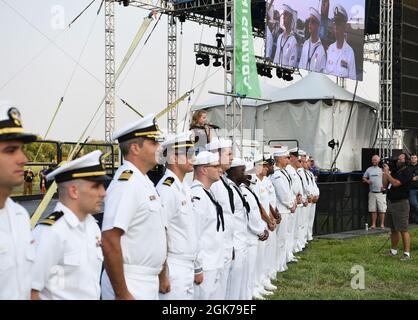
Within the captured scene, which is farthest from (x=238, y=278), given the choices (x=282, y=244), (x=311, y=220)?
(x=311, y=220)

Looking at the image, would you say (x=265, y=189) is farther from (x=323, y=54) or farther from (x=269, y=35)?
(x=323, y=54)

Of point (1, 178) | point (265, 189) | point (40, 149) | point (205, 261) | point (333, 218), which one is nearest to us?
point (1, 178)

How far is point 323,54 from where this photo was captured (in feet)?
55.4

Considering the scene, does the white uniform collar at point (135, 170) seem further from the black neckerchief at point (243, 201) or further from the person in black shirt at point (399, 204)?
the person in black shirt at point (399, 204)

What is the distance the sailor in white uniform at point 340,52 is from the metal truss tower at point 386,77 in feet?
4.07

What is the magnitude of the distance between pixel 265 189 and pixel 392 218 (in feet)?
9.87

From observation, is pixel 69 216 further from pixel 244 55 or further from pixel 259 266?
pixel 244 55

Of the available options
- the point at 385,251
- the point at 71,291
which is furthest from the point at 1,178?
the point at 385,251

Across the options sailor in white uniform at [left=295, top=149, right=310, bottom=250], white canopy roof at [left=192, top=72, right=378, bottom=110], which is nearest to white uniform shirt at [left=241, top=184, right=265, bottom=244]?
sailor in white uniform at [left=295, top=149, right=310, bottom=250]

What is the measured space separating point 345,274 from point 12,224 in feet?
22.1

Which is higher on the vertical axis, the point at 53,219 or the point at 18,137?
the point at 18,137

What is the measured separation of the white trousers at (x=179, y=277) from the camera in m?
4.04

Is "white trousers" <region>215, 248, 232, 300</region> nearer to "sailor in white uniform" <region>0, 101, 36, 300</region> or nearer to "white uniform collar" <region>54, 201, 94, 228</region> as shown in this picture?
"white uniform collar" <region>54, 201, 94, 228</region>

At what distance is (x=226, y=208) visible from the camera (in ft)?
17.8
